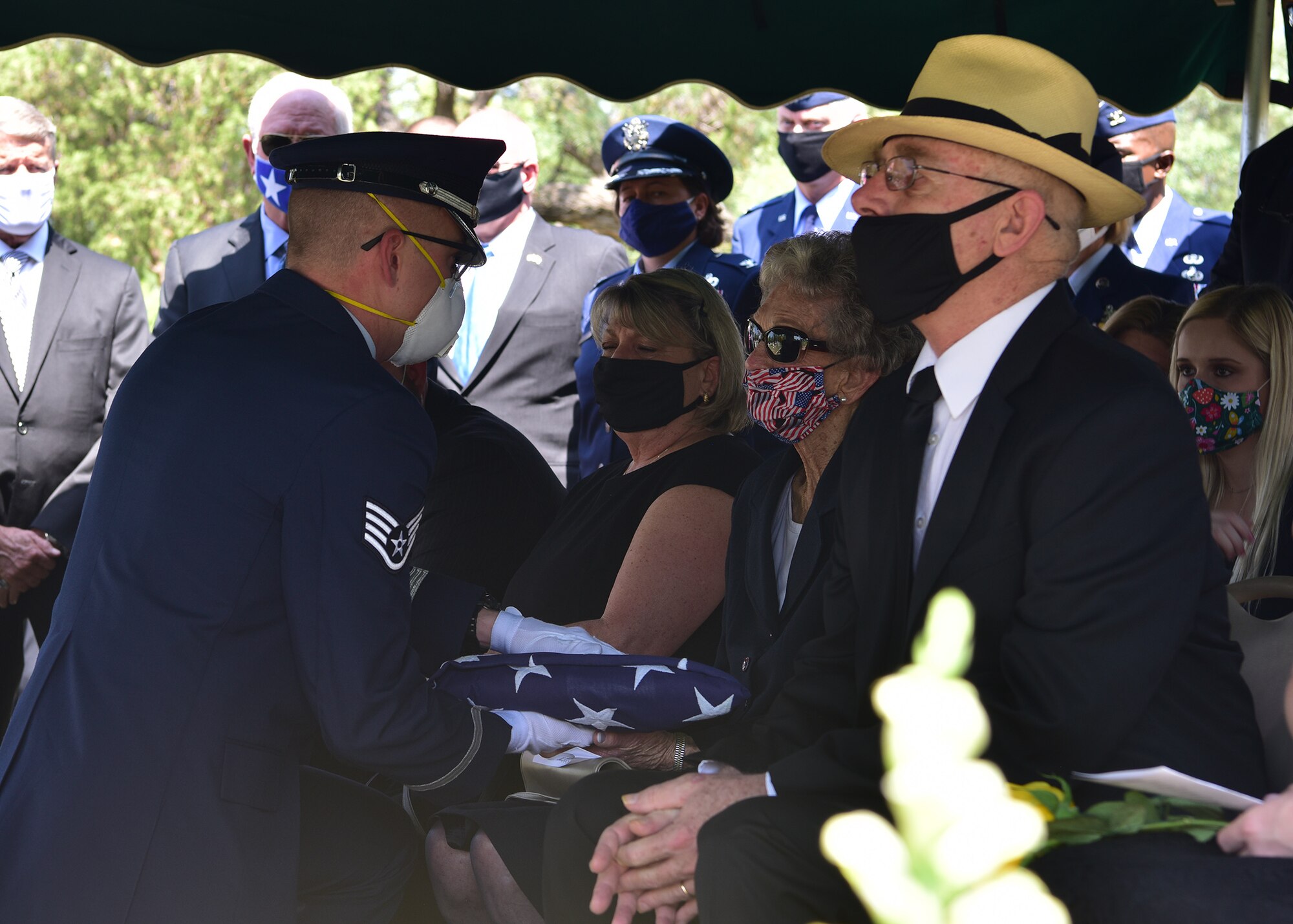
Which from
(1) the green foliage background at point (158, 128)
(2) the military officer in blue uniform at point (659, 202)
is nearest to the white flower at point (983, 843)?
(2) the military officer in blue uniform at point (659, 202)

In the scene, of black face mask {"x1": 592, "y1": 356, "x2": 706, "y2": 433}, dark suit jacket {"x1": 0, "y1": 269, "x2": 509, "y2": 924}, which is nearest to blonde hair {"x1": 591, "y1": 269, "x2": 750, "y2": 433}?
black face mask {"x1": 592, "y1": 356, "x2": 706, "y2": 433}

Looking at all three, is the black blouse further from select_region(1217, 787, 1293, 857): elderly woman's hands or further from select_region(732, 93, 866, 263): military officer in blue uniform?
select_region(732, 93, 866, 263): military officer in blue uniform

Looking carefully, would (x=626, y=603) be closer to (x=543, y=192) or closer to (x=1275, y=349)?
(x=1275, y=349)

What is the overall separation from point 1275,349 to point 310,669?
2.58m

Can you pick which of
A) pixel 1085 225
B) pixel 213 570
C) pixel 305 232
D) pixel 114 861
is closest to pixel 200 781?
pixel 114 861

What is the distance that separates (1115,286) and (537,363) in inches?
95.6

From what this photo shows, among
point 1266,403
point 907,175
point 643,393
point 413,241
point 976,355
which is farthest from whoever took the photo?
point 643,393

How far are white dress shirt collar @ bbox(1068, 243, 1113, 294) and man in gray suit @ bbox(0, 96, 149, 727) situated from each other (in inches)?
155

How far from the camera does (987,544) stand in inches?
82.2

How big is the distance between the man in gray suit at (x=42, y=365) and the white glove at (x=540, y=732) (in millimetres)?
3364

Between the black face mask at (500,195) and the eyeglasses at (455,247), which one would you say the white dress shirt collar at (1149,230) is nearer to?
the black face mask at (500,195)

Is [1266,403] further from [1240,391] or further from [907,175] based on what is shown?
[907,175]

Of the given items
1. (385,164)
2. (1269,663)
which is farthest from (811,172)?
(1269,663)

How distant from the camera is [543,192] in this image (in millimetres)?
16125
